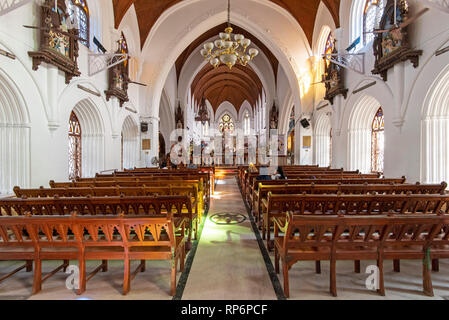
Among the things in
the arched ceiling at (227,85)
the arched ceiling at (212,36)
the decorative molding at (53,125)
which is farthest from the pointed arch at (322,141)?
the arched ceiling at (227,85)

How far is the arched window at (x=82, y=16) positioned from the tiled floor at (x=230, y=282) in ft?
24.9

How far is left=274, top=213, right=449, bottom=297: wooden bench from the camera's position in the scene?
254 cm

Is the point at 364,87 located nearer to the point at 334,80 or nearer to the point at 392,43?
the point at 334,80

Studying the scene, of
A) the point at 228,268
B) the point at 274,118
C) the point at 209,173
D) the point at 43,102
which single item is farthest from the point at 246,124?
the point at 228,268

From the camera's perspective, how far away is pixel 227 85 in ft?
111

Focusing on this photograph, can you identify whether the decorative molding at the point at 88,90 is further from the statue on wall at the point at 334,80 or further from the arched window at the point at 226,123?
the arched window at the point at 226,123

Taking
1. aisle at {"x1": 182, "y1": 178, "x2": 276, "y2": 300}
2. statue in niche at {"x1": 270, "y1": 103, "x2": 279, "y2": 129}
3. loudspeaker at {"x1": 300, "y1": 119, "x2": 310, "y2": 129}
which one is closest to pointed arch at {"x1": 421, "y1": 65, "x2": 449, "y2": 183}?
aisle at {"x1": 182, "y1": 178, "x2": 276, "y2": 300}

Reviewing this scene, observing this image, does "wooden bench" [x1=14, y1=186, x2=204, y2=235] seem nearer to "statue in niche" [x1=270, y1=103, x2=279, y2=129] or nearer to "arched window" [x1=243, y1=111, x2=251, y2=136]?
"statue in niche" [x1=270, y1=103, x2=279, y2=129]

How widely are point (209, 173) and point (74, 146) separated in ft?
15.4

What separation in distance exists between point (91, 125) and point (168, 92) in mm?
10069

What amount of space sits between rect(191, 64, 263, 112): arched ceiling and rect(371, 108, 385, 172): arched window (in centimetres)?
1609

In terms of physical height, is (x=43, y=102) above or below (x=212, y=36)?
below
